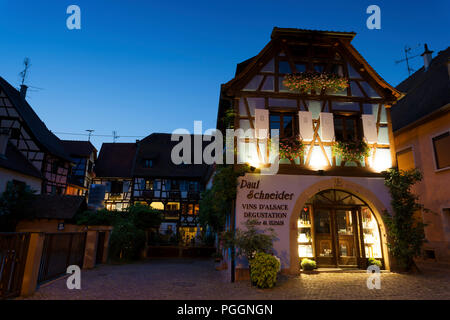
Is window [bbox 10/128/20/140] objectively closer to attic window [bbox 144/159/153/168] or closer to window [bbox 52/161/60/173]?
window [bbox 52/161/60/173]

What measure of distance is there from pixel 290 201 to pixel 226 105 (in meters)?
5.17

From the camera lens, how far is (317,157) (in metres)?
9.83

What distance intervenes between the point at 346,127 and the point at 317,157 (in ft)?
5.76

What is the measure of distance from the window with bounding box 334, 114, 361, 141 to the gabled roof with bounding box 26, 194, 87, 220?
15.1 metres

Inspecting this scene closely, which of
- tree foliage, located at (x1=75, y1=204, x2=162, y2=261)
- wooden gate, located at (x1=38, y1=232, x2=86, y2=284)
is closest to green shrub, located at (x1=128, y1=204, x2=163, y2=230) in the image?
tree foliage, located at (x1=75, y1=204, x2=162, y2=261)

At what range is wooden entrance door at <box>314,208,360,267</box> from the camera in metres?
9.62

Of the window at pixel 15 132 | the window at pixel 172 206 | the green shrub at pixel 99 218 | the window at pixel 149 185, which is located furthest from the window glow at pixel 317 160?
the window at pixel 149 185

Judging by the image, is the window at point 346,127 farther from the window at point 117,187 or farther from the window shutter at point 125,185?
the window at point 117,187

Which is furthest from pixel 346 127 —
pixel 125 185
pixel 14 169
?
pixel 125 185

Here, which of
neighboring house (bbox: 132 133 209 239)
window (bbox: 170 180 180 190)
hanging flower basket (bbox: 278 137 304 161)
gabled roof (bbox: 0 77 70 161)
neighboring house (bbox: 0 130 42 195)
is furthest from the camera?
window (bbox: 170 180 180 190)

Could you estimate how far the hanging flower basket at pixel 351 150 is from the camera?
979 centimetres

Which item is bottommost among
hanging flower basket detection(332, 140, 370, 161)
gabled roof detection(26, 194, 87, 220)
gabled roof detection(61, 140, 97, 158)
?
gabled roof detection(26, 194, 87, 220)

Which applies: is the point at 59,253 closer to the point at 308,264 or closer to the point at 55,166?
the point at 308,264
